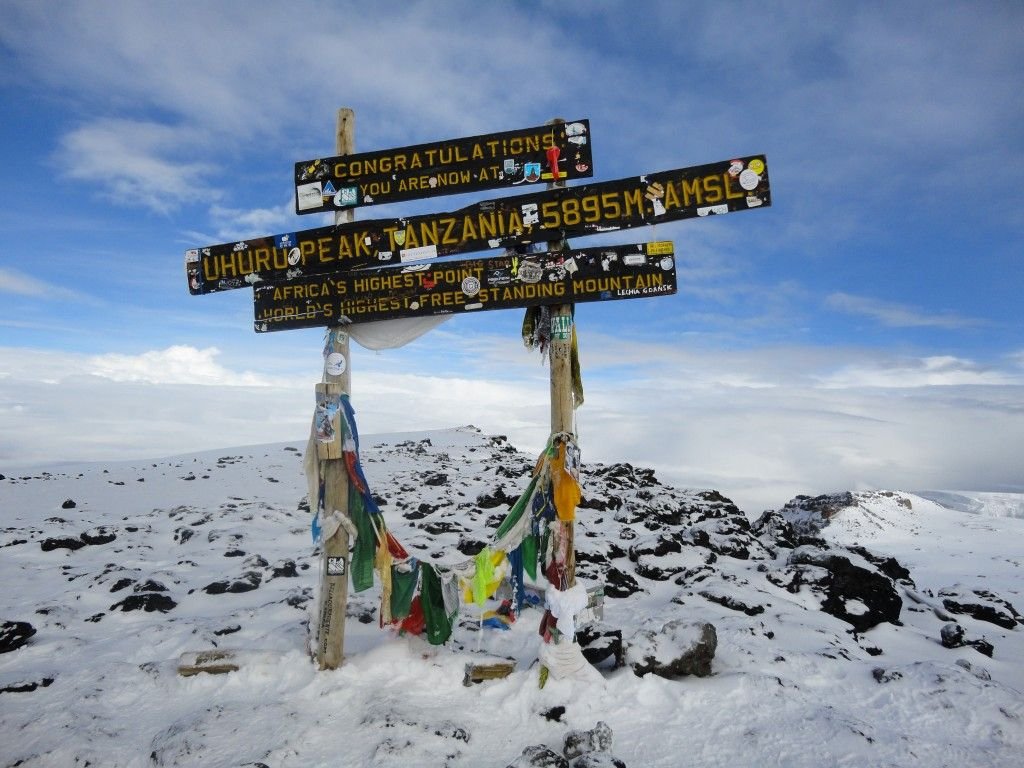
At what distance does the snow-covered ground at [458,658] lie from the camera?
16.4ft

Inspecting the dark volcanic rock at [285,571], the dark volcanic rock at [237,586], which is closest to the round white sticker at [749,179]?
the dark volcanic rock at [285,571]

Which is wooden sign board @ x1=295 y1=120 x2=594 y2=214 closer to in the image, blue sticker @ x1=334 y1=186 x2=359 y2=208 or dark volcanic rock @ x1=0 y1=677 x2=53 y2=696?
blue sticker @ x1=334 y1=186 x2=359 y2=208

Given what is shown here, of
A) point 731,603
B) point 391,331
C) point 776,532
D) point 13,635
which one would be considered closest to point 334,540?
point 391,331

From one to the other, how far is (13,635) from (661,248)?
8.52 metres

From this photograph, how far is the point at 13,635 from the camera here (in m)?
6.90

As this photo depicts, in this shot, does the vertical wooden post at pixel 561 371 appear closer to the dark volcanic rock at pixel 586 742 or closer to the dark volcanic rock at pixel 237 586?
the dark volcanic rock at pixel 586 742

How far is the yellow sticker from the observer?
614 centimetres

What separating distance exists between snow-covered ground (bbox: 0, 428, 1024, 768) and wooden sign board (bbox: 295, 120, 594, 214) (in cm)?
501

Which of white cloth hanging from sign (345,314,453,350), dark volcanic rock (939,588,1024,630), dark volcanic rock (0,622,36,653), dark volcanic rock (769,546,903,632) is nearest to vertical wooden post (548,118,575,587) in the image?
white cloth hanging from sign (345,314,453,350)

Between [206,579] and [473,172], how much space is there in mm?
7593

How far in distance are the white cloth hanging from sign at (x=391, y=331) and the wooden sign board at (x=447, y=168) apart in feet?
4.58

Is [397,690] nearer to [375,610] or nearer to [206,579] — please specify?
[375,610]

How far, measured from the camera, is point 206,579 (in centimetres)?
948

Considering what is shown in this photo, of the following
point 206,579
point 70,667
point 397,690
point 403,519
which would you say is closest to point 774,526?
point 403,519
